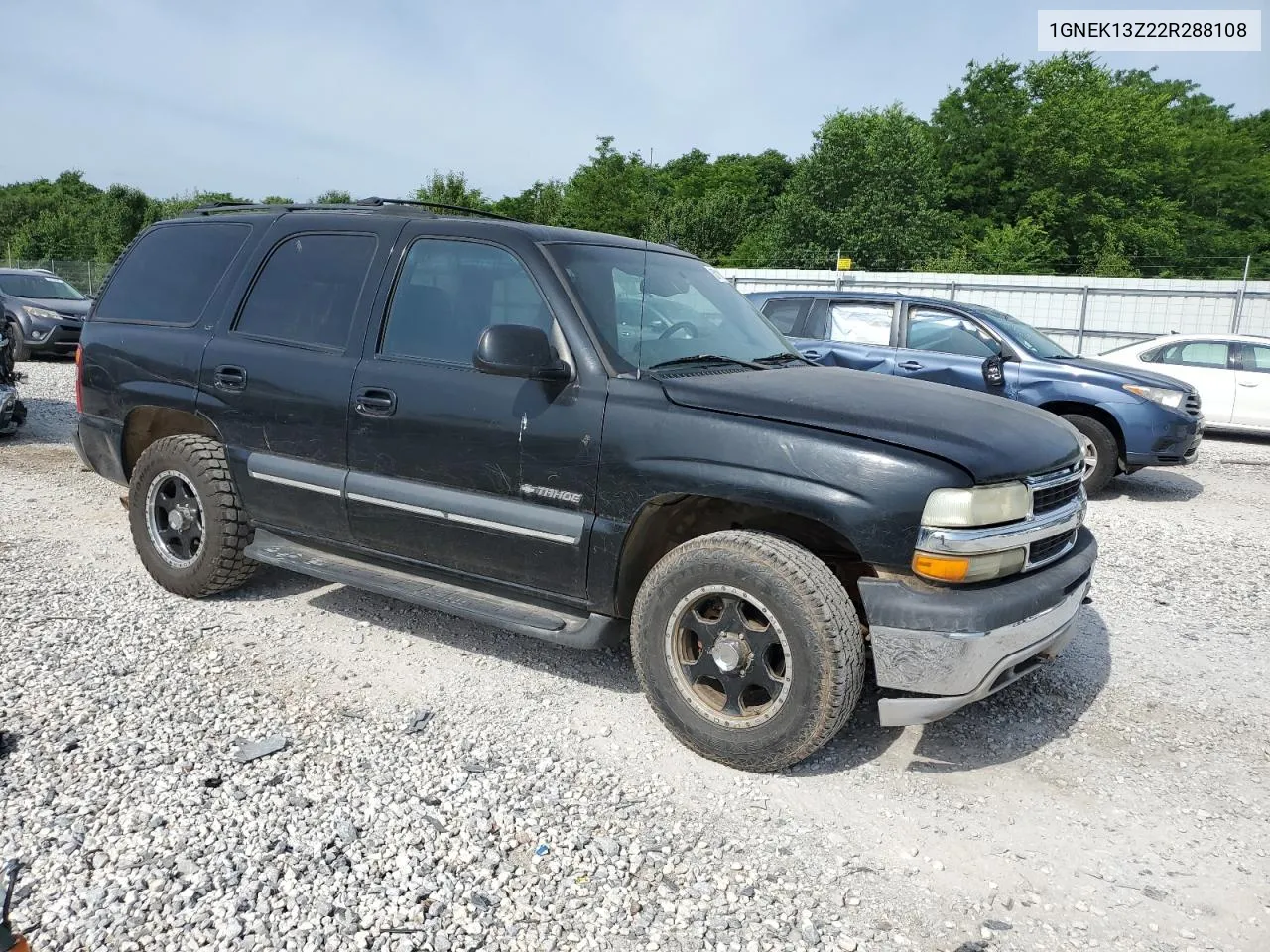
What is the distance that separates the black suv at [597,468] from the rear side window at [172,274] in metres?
0.02

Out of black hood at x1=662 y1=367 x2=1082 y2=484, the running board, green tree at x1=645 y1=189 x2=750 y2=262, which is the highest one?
green tree at x1=645 y1=189 x2=750 y2=262

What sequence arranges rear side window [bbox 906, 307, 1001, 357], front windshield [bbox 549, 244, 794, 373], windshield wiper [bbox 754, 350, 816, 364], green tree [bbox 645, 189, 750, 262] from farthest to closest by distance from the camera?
green tree [bbox 645, 189, 750, 262], rear side window [bbox 906, 307, 1001, 357], windshield wiper [bbox 754, 350, 816, 364], front windshield [bbox 549, 244, 794, 373]

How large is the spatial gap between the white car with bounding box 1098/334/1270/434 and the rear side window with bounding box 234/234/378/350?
10.4 meters

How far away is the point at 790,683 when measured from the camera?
10.3ft

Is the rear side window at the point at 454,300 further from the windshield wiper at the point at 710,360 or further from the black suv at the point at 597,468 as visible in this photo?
the windshield wiper at the point at 710,360

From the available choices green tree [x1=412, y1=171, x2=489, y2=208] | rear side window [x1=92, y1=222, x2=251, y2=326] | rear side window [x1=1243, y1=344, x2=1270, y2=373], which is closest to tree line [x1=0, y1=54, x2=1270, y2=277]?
green tree [x1=412, y1=171, x2=489, y2=208]

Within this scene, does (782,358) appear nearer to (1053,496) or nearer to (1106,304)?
(1053,496)

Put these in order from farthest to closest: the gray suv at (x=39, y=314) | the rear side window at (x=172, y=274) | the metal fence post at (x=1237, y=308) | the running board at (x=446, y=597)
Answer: the metal fence post at (x=1237, y=308) < the gray suv at (x=39, y=314) < the rear side window at (x=172, y=274) < the running board at (x=446, y=597)

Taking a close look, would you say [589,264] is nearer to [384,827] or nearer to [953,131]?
[384,827]

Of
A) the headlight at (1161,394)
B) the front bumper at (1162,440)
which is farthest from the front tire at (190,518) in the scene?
the headlight at (1161,394)

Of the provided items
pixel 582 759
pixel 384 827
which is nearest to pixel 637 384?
pixel 582 759

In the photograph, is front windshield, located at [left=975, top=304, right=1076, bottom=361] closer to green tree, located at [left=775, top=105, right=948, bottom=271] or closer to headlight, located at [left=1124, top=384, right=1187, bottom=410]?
headlight, located at [left=1124, top=384, right=1187, bottom=410]

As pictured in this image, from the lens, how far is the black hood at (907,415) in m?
3.11

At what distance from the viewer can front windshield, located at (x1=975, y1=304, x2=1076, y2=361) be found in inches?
348
